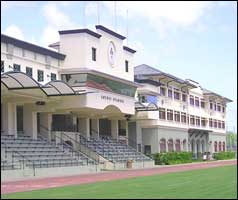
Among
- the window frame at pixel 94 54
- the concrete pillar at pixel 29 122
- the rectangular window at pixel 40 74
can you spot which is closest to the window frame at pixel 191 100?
the window frame at pixel 94 54

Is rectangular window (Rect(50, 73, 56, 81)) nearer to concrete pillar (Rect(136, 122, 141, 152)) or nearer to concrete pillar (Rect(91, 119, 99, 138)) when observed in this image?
concrete pillar (Rect(91, 119, 99, 138))

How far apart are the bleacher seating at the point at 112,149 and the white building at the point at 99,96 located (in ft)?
1.92

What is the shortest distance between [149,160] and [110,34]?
13.8 metres

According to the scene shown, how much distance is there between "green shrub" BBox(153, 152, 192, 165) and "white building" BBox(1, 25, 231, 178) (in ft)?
8.96

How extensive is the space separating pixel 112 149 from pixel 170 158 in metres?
11.2

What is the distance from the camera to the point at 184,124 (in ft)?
236

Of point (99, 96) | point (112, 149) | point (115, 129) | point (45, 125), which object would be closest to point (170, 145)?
point (115, 129)

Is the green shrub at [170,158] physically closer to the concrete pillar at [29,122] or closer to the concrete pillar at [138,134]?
the concrete pillar at [138,134]

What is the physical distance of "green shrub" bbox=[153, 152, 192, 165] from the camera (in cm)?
5694

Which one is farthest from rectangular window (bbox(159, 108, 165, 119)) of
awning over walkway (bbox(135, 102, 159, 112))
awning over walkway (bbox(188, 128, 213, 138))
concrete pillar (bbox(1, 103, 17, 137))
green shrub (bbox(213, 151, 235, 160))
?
concrete pillar (bbox(1, 103, 17, 137))

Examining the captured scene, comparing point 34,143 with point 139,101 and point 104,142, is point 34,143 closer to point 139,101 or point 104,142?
point 104,142

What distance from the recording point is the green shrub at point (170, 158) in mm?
56938

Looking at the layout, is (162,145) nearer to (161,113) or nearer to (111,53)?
→ (161,113)

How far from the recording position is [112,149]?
162ft
